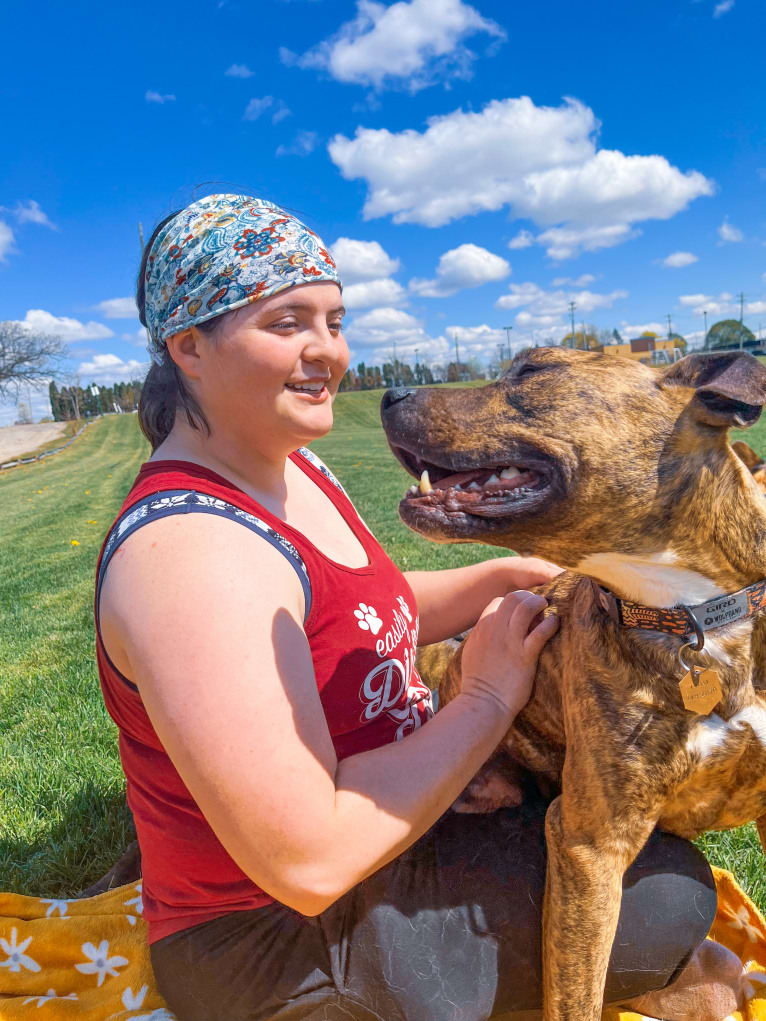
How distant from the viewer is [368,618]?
217cm

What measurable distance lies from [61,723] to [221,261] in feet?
11.7

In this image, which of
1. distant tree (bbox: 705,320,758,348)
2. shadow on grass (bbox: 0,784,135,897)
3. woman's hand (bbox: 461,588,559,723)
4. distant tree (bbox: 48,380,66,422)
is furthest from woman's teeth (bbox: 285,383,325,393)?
distant tree (bbox: 48,380,66,422)

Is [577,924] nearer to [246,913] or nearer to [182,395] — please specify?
[246,913]

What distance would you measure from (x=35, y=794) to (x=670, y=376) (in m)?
3.48

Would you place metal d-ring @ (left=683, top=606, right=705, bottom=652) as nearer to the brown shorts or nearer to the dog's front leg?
the dog's front leg

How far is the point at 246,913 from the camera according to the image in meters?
2.00

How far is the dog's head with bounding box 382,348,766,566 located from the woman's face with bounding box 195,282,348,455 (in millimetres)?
271

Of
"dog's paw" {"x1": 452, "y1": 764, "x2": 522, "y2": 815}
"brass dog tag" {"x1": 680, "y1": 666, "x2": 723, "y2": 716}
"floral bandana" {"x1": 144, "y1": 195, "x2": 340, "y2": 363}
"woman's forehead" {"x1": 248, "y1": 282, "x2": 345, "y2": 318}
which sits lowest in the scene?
"dog's paw" {"x1": 452, "y1": 764, "x2": 522, "y2": 815}

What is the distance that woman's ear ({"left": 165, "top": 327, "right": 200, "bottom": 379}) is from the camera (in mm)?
2092

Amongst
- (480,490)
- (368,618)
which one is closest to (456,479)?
(480,490)

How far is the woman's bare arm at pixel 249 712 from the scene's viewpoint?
5.20 ft

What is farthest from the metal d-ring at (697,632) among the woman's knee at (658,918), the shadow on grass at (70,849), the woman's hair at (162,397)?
the shadow on grass at (70,849)

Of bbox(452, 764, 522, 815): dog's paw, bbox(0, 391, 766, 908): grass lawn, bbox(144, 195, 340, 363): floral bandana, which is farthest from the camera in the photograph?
bbox(0, 391, 766, 908): grass lawn

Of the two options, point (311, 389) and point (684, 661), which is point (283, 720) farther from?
point (684, 661)
